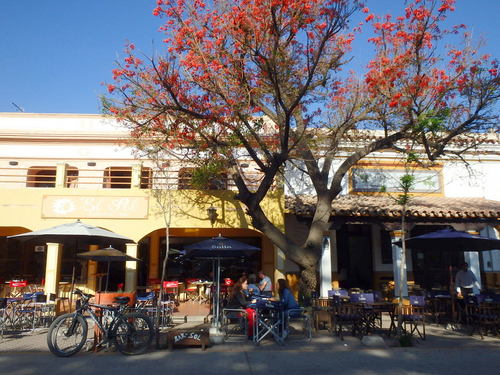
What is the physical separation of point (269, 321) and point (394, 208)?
239 inches

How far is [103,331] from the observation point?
6.93 m

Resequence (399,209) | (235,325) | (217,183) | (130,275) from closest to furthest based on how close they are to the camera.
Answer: (235,325) < (130,275) < (399,209) < (217,183)

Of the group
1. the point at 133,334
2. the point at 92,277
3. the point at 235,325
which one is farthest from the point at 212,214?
the point at 133,334

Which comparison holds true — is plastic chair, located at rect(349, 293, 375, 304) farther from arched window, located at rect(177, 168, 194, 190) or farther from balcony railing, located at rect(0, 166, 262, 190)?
arched window, located at rect(177, 168, 194, 190)

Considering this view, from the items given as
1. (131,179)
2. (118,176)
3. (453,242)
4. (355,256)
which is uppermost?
(118,176)

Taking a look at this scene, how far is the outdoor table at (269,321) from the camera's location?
25.0 ft

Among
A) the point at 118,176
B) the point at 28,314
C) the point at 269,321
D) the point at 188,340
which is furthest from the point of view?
the point at 118,176

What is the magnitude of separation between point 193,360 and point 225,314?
2767 mm

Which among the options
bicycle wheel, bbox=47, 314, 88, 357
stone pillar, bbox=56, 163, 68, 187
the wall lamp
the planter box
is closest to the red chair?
the wall lamp

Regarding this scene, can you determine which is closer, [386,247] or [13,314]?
[13,314]

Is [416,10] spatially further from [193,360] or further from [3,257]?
[3,257]

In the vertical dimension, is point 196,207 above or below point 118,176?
below

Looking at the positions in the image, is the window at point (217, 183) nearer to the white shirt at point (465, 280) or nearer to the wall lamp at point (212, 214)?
the wall lamp at point (212, 214)

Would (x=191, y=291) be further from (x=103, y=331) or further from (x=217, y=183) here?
(x=103, y=331)
